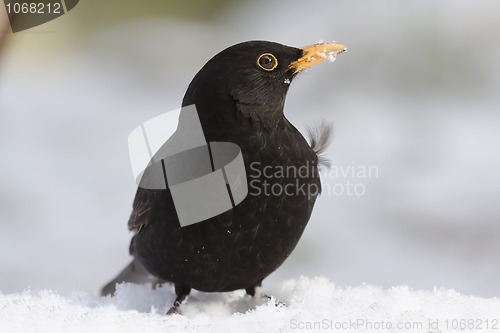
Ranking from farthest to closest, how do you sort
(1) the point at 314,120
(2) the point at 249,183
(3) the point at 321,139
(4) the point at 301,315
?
(1) the point at 314,120 → (3) the point at 321,139 → (2) the point at 249,183 → (4) the point at 301,315

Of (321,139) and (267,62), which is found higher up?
(267,62)

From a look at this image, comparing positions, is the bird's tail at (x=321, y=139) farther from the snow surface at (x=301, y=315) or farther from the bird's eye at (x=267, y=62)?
the snow surface at (x=301, y=315)

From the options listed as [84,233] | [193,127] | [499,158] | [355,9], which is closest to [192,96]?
[193,127]

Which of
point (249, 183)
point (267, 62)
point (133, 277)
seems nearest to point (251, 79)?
point (267, 62)

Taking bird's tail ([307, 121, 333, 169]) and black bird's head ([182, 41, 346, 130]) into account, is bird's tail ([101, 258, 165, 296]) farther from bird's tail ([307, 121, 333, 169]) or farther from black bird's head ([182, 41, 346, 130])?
black bird's head ([182, 41, 346, 130])

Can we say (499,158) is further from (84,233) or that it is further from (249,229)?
(249,229)

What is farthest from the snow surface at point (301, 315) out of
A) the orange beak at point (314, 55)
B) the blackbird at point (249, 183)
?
the orange beak at point (314, 55)

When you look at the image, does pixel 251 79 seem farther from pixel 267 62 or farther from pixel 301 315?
pixel 301 315
